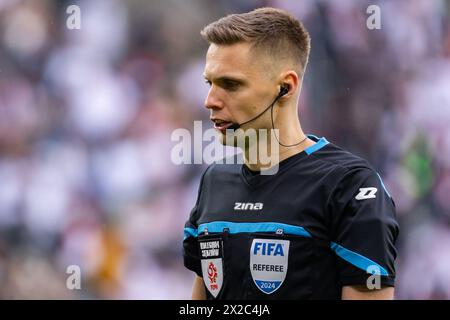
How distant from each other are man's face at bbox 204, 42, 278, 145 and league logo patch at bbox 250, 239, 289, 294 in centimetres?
38

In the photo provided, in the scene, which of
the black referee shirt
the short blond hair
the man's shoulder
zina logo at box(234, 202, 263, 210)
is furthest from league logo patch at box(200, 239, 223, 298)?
the short blond hair

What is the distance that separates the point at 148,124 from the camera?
522 centimetres

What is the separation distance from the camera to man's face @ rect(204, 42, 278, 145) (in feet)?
7.59

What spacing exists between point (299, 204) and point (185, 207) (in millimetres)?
2994

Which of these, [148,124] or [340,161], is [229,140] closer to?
[340,161]

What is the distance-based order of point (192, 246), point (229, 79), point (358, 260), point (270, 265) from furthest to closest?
point (192, 246)
point (229, 79)
point (270, 265)
point (358, 260)

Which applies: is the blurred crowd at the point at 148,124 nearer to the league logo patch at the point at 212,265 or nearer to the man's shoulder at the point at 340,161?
the league logo patch at the point at 212,265

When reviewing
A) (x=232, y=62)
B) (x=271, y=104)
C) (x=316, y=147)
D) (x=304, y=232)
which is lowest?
(x=304, y=232)

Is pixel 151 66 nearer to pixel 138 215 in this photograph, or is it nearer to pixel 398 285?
pixel 138 215

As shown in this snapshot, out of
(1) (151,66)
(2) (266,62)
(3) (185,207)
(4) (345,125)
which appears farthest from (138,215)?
(2) (266,62)

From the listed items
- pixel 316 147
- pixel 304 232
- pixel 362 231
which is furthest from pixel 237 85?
pixel 362 231

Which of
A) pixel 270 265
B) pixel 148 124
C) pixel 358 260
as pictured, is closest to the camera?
pixel 358 260

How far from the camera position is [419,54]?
544 cm

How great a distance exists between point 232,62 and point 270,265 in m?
0.66
